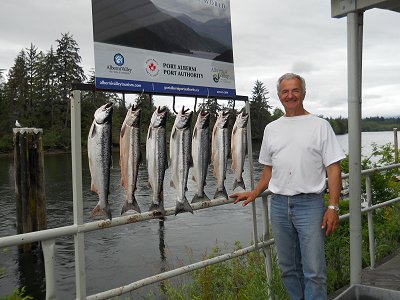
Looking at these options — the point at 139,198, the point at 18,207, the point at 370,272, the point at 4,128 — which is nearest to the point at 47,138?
the point at 4,128

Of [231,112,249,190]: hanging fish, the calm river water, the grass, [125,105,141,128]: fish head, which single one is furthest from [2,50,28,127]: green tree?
[125,105,141,128]: fish head

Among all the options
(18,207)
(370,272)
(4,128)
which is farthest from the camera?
(4,128)

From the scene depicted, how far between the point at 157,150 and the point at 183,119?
12.1 inches

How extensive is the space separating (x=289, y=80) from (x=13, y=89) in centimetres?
6655

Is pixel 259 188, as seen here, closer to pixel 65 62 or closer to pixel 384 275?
pixel 384 275

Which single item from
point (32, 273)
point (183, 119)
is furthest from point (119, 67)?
point (32, 273)

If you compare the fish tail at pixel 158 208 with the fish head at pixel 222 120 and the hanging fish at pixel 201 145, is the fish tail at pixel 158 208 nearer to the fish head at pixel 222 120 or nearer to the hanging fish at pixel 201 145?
the hanging fish at pixel 201 145

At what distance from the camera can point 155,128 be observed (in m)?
3.09

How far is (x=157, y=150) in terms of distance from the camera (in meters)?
3.12

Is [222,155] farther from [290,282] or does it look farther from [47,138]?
[47,138]

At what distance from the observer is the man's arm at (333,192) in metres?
3.31

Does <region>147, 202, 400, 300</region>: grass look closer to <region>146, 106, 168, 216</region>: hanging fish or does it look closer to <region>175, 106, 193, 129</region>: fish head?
<region>146, 106, 168, 216</region>: hanging fish

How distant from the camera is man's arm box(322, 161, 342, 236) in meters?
3.31

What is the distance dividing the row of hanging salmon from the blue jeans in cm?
57
